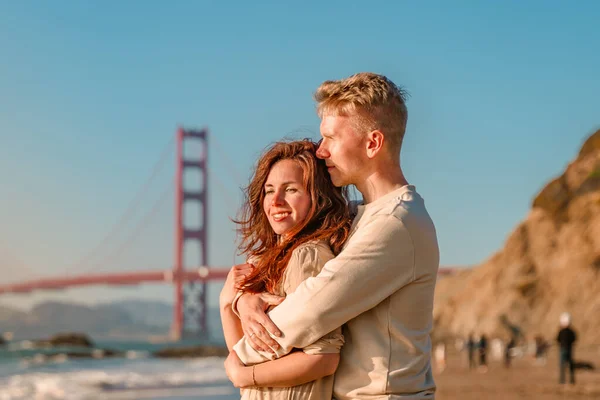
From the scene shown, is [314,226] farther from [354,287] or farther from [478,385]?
[478,385]

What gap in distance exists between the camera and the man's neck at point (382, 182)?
59.7 inches

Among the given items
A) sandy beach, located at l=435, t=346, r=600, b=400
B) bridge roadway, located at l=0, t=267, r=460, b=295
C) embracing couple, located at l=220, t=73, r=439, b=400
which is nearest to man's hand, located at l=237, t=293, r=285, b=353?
embracing couple, located at l=220, t=73, r=439, b=400

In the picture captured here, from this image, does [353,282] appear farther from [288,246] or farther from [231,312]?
[231,312]

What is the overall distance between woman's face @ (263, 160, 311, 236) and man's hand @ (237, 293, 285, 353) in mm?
121

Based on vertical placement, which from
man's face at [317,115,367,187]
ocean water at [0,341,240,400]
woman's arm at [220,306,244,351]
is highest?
man's face at [317,115,367,187]

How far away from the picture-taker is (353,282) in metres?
1.40

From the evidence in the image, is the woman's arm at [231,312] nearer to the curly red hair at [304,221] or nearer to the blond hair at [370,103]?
the curly red hair at [304,221]

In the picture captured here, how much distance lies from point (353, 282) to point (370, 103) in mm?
274

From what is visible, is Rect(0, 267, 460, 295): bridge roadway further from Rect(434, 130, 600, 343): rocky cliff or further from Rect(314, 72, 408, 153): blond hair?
Rect(314, 72, 408, 153): blond hair

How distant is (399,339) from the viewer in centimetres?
143

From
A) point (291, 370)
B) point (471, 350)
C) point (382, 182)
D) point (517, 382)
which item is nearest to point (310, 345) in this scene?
point (291, 370)

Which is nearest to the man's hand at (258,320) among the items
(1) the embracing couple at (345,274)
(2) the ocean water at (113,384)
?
(1) the embracing couple at (345,274)

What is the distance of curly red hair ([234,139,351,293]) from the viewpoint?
1.53 metres

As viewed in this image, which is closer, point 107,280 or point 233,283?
point 233,283
